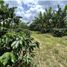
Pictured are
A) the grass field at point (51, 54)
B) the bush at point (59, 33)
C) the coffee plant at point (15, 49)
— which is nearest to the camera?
the coffee plant at point (15, 49)

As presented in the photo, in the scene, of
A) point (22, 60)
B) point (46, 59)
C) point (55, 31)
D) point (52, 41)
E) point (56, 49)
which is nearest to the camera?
point (22, 60)

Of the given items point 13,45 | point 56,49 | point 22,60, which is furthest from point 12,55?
point 56,49

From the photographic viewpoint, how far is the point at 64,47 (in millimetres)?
12438

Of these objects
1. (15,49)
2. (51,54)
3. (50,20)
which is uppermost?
(15,49)

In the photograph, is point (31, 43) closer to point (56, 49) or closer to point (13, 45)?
point (13, 45)

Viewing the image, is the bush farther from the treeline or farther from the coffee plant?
the coffee plant

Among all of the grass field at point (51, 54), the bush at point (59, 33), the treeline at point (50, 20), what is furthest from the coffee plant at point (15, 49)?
the treeline at point (50, 20)

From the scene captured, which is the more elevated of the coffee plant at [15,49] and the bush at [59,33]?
the coffee plant at [15,49]

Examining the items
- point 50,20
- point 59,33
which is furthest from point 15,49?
point 50,20

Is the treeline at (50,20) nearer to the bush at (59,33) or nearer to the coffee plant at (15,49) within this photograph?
the bush at (59,33)

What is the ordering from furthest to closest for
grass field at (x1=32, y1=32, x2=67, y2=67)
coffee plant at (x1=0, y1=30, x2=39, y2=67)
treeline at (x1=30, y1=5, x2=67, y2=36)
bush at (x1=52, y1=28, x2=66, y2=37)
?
treeline at (x1=30, y1=5, x2=67, y2=36) → bush at (x1=52, y1=28, x2=66, y2=37) → grass field at (x1=32, y1=32, x2=67, y2=67) → coffee plant at (x1=0, y1=30, x2=39, y2=67)

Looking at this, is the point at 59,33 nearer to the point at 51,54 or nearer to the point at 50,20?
the point at 50,20

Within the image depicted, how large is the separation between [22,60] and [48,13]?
13.7 m

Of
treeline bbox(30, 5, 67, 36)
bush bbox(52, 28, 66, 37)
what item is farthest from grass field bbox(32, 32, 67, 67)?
treeline bbox(30, 5, 67, 36)
